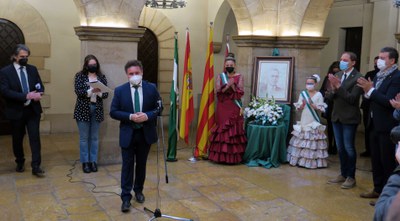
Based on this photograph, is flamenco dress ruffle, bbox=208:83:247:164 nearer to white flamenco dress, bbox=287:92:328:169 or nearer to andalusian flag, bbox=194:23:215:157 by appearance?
andalusian flag, bbox=194:23:215:157

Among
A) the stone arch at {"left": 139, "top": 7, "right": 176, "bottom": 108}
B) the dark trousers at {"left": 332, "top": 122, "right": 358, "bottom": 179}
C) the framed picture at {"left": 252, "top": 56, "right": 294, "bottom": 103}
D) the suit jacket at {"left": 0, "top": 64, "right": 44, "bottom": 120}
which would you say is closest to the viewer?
the dark trousers at {"left": 332, "top": 122, "right": 358, "bottom": 179}

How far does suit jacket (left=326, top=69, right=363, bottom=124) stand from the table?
1.12 m

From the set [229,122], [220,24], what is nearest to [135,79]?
[229,122]

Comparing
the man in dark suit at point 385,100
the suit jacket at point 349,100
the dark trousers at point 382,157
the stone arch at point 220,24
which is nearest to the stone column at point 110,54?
the suit jacket at point 349,100

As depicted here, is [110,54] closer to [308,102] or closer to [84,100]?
[84,100]

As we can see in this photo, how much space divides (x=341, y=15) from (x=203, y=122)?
A: 182 inches

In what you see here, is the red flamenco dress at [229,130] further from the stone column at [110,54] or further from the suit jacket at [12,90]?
the suit jacket at [12,90]

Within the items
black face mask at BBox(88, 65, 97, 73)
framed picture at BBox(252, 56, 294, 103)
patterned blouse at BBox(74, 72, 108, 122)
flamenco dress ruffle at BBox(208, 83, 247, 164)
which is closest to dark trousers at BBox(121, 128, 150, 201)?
patterned blouse at BBox(74, 72, 108, 122)

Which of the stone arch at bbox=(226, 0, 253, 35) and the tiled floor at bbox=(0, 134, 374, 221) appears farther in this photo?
the stone arch at bbox=(226, 0, 253, 35)

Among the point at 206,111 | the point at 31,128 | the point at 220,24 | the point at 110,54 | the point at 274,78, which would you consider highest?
the point at 220,24

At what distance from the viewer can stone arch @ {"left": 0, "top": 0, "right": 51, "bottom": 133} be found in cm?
697

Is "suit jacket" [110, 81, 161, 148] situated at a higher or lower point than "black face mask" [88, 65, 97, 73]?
lower

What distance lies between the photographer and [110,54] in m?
5.27

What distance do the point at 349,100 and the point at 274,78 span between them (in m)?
1.67
